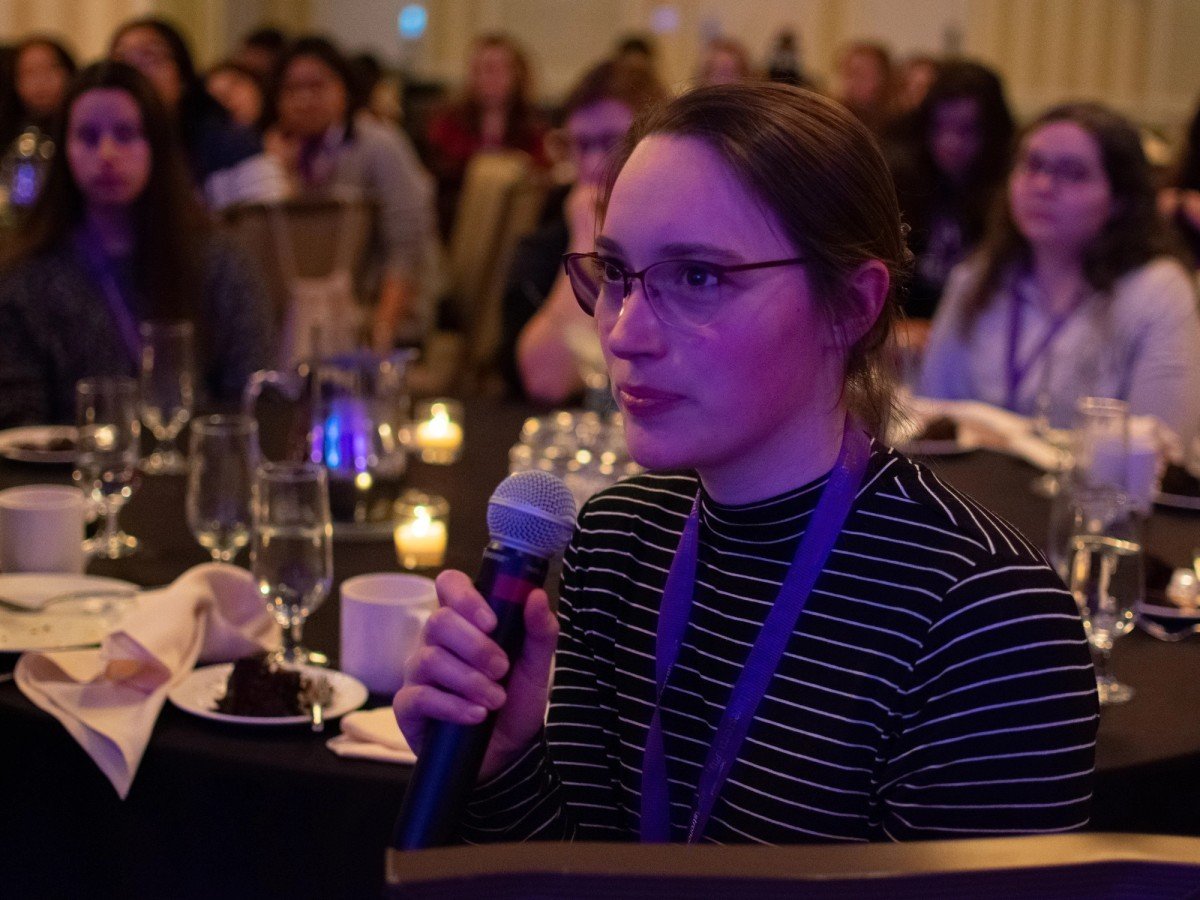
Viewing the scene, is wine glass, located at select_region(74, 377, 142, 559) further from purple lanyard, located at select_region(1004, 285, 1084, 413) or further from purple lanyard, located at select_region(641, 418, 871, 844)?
purple lanyard, located at select_region(1004, 285, 1084, 413)

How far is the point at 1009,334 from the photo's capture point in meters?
3.53

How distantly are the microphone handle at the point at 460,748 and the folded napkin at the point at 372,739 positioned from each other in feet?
1.38

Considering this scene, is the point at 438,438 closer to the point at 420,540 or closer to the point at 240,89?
the point at 420,540

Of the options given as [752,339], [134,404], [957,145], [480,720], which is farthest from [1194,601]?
[957,145]

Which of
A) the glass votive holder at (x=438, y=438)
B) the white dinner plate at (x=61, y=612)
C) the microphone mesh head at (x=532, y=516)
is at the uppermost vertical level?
the microphone mesh head at (x=532, y=516)

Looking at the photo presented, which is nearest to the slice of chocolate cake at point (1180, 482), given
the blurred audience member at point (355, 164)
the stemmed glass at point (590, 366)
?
the stemmed glass at point (590, 366)

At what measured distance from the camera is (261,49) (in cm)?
792

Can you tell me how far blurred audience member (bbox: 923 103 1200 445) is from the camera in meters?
3.34

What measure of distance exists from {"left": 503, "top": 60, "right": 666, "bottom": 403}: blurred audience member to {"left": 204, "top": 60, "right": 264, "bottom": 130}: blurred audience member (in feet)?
11.3

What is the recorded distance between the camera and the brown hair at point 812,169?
113cm

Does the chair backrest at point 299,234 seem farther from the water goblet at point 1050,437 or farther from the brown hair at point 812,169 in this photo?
the brown hair at point 812,169

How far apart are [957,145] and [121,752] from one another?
12.9 ft

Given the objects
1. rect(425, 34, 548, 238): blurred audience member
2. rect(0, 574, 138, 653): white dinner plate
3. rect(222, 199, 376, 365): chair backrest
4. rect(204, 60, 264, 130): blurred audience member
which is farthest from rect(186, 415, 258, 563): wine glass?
rect(425, 34, 548, 238): blurred audience member

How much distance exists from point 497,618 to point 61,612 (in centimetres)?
98
